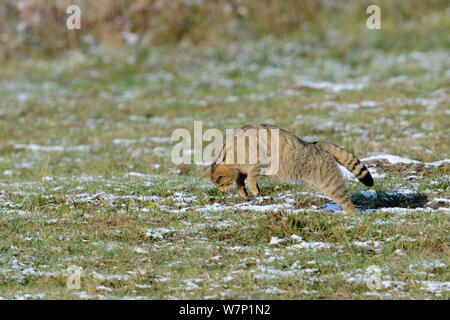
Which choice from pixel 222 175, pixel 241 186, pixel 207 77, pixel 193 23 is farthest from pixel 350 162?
pixel 193 23

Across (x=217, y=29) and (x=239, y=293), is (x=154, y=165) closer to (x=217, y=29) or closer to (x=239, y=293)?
(x=239, y=293)

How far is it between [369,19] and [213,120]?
32.9ft

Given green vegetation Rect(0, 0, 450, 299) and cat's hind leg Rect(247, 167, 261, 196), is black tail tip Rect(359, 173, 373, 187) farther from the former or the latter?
cat's hind leg Rect(247, 167, 261, 196)

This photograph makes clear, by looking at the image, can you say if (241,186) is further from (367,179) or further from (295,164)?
(367,179)

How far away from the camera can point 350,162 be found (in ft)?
23.6

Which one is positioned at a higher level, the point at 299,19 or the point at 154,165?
the point at 299,19

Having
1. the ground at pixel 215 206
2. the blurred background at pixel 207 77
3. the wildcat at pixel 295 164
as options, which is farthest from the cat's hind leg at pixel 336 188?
the blurred background at pixel 207 77

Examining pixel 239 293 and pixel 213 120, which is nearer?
pixel 239 293

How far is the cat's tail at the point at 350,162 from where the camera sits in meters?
6.95

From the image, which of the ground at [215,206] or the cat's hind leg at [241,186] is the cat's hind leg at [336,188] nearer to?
the ground at [215,206]

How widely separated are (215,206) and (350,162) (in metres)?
1.72

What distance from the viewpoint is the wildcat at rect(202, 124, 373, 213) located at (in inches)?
279
